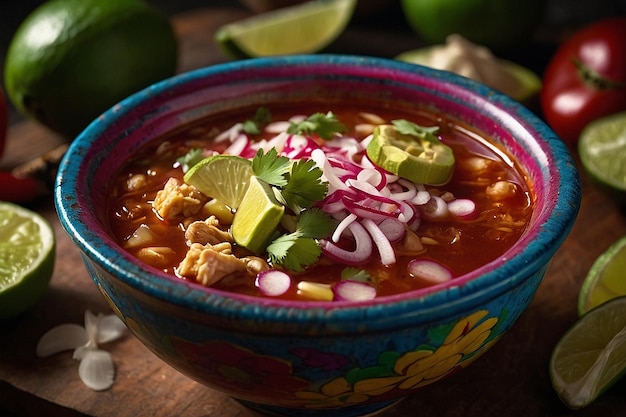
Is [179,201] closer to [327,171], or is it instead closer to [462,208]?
[327,171]

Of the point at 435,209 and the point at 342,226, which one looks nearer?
the point at 342,226

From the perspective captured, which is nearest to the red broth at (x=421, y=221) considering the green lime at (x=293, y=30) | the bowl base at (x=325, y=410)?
the bowl base at (x=325, y=410)

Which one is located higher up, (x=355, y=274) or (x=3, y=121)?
(x=355, y=274)

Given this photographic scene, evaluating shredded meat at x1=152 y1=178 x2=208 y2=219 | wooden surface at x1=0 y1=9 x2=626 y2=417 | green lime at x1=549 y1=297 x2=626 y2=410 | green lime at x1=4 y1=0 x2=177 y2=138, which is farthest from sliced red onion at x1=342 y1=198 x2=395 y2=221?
green lime at x1=4 y1=0 x2=177 y2=138

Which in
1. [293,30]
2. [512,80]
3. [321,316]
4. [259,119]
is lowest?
[293,30]

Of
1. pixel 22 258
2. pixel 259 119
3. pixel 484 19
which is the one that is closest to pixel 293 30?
pixel 484 19

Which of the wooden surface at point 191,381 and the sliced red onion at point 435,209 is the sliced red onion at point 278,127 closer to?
the sliced red onion at point 435,209
